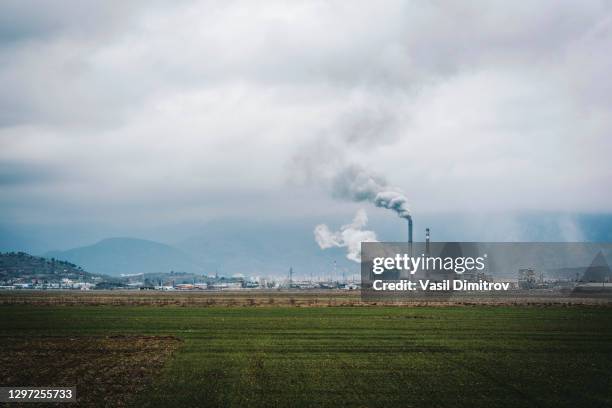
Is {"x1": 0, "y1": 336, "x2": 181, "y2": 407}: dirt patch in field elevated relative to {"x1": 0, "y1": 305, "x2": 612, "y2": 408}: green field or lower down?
lower down

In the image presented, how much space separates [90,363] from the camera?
104ft

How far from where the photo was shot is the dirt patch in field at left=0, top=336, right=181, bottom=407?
83.8 ft

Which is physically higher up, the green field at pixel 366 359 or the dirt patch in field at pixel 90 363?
the green field at pixel 366 359

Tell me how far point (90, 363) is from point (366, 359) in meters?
14.6

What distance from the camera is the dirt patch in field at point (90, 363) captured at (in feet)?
83.8

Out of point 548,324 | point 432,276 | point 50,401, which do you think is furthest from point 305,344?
point 432,276

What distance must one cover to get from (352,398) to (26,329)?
35218mm

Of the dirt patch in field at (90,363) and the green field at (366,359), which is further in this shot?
the dirt patch in field at (90,363)

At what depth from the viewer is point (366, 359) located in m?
33.0

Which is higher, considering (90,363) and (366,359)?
(366,359)

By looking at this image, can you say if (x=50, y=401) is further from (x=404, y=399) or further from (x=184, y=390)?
(x=404, y=399)

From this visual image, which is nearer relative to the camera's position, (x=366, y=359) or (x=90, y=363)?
(x=90, y=363)

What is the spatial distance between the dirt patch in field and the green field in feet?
2.20

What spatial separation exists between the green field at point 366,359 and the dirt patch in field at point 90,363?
0.67m
